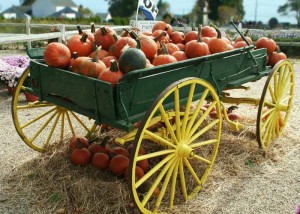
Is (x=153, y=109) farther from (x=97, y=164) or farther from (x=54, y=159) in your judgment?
(x=54, y=159)

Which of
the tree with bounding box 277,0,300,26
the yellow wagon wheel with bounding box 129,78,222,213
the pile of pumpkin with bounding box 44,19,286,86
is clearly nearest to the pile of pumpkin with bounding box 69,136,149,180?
the yellow wagon wheel with bounding box 129,78,222,213

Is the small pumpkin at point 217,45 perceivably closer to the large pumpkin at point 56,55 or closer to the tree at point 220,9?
the large pumpkin at point 56,55

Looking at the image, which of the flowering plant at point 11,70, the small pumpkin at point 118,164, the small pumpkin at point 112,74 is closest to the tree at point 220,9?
the flowering plant at point 11,70

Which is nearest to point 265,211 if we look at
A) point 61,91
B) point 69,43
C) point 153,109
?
point 153,109

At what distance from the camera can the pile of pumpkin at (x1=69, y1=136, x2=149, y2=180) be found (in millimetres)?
3332

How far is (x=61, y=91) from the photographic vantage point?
3.10 m

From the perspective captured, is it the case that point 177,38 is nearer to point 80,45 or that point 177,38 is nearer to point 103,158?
point 80,45

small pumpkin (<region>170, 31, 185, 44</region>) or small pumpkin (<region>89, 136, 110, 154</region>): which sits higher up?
small pumpkin (<region>170, 31, 185, 44</region>)

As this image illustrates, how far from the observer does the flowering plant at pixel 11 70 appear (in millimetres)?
6566

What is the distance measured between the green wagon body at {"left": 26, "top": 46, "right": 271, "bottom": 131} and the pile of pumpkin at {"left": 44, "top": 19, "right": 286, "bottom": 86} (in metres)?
0.10

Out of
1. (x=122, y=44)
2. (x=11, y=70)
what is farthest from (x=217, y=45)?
(x=11, y=70)

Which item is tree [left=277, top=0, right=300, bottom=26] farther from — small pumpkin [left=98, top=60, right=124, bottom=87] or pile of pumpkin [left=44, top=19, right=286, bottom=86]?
small pumpkin [left=98, top=60, right=124, bottom=87]

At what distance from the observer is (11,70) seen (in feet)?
22.0

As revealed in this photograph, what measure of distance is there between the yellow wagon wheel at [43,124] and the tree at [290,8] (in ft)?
161
